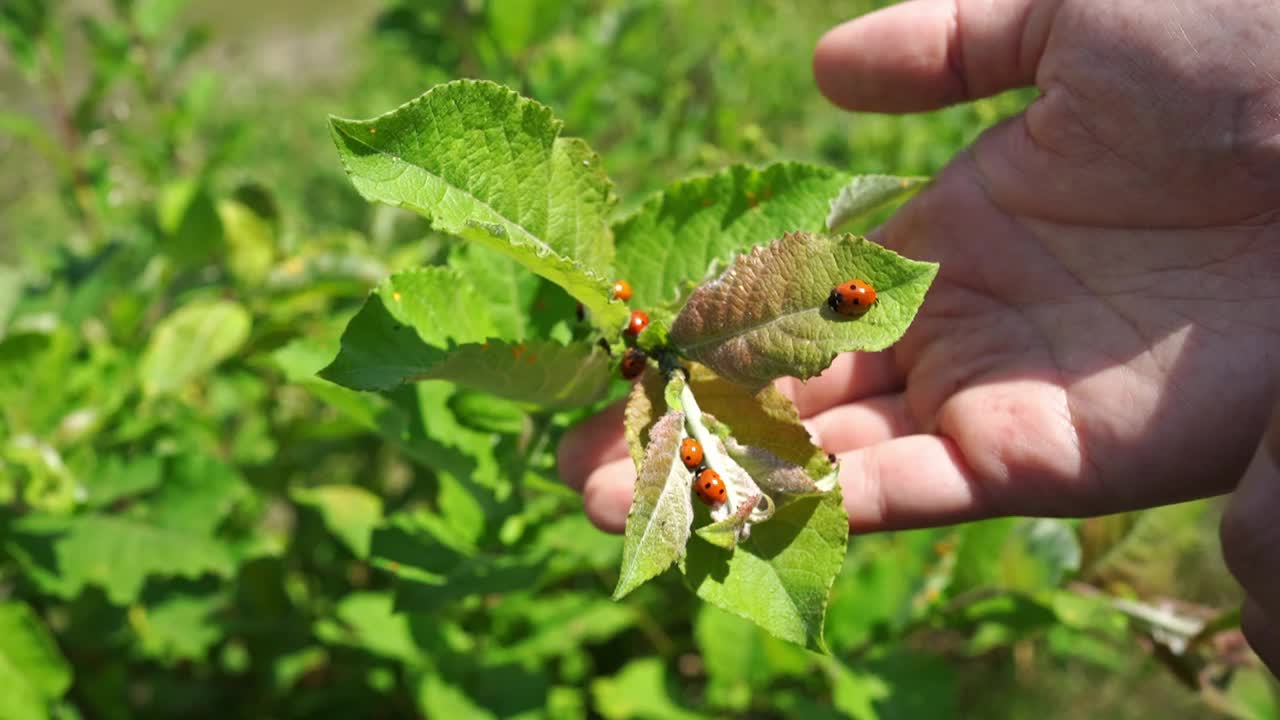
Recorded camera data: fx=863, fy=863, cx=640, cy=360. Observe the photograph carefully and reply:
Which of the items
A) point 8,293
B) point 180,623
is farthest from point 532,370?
point 8,293

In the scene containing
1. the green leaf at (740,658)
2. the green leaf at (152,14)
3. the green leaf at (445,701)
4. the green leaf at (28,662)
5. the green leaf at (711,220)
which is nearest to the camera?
the green leaf at (711,220)

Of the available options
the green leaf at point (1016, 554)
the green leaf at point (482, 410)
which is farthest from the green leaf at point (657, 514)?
the green leaf at point (1016, 554)

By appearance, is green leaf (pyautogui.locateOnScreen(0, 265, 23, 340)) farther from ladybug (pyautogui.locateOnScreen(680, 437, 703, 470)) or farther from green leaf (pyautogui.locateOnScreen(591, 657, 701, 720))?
ladybug (pyautogui.locateOnScreen(680, 437, 703, 470))

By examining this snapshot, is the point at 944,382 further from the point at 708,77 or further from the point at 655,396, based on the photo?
the point at 708,77

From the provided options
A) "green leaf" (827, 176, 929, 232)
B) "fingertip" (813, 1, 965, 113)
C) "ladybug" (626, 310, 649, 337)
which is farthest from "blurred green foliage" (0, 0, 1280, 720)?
"fingertip" (813, 1, 965, 113)

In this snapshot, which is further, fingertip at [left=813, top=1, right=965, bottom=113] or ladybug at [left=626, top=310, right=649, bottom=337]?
fingertip at [left=813, top=1, right=965, bottom=113]

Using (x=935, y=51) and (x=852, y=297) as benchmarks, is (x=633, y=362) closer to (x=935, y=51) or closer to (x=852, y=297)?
(x=852, y=297)

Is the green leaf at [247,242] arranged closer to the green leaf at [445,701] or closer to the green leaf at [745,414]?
the green leaf at [445,701]
